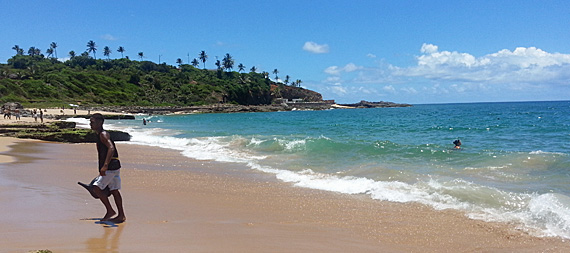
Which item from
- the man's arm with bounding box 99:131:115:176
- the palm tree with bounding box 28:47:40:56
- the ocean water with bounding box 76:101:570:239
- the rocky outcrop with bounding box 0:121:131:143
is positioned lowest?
the ocean water with bounding box 76:101:570:239

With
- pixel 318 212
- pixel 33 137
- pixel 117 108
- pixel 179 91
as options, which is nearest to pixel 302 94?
pixel 179 91

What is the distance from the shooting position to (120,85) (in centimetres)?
10894

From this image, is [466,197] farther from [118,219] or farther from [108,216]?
[108,216]

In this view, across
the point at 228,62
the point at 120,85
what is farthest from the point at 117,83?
the point at 228,62

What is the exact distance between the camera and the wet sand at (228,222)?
483 cm

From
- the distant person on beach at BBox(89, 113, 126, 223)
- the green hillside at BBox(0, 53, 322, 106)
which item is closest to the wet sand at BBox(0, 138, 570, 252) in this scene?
the distant person on beach at BBox(89, 113, 126, 223)

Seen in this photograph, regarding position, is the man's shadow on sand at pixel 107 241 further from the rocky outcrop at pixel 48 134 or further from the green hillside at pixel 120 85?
the green hillside at pixel 120 85

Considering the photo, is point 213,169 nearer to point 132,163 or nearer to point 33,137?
point 132,163

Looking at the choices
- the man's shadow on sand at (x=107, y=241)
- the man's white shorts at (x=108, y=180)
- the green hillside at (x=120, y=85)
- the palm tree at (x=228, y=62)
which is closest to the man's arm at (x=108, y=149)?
the man's white shorts at (x=108, y=180)

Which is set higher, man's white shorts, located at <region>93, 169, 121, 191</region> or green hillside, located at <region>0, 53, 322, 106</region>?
green hillside, located at <region>0, 53, 322, 106</region>

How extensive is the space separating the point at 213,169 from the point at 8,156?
6.34m

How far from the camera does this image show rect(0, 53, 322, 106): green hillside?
83125 millimetres

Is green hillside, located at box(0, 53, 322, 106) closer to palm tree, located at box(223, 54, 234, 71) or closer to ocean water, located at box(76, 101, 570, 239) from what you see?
palm tree, located at box(223, 54, 234, 71)

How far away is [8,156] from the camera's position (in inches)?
497
